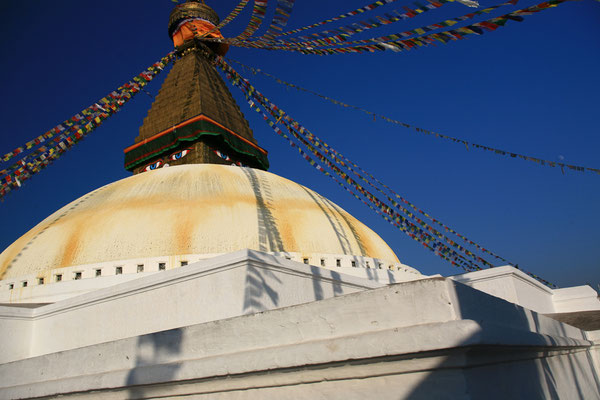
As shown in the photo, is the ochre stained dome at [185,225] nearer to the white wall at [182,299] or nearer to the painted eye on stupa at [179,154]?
the white wall at [182,299]

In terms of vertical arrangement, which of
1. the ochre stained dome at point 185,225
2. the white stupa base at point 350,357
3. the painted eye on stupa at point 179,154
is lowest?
the white stupa base at point 350,357

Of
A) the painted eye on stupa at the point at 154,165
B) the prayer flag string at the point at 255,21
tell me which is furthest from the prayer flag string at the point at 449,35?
the painted eye on stupa at the point at 154,165

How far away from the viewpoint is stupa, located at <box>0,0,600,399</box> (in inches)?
94.2

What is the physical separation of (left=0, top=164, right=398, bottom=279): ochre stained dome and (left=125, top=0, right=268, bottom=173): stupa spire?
315 centimetres

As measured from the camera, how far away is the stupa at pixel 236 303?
2393mm

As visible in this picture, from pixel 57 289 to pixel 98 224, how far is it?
1.43 metres

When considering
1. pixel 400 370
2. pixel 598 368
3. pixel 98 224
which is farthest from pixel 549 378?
pixel 98 224

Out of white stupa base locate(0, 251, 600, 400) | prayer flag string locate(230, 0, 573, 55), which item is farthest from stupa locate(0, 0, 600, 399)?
prayer flag string locate(230, 0, 573, 55)

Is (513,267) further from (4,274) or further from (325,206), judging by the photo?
(4,274)

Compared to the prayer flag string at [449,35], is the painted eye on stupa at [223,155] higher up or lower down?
higher up

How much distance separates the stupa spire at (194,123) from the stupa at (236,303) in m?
0.07

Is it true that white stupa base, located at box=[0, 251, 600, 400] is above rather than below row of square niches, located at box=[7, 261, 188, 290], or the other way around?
below

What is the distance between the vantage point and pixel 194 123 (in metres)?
13.3

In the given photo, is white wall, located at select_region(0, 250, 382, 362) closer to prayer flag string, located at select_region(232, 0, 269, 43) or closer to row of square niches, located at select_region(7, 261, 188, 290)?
row of square niches, located at select_region(7, 261, 188, 290)
